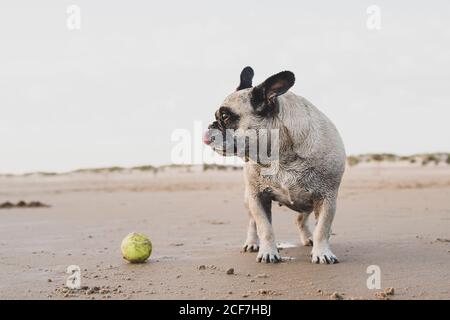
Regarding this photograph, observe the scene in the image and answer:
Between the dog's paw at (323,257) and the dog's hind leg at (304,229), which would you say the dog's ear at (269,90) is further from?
the dog's hind leg at (304,229)

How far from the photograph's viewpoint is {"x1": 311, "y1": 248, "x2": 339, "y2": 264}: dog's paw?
6234 mm

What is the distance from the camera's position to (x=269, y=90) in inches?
240

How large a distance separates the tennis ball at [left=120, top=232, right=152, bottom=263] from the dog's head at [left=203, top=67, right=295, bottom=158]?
4.88ft

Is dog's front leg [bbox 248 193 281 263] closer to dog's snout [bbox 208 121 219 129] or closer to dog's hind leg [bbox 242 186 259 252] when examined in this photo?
dog's hind leg [bbox 242 186 259 252]

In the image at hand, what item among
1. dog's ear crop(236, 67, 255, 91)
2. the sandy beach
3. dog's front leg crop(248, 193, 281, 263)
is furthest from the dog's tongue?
the sandy beach

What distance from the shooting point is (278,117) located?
244 inches

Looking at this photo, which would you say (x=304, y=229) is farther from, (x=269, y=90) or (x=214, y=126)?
(x=269, y=90)

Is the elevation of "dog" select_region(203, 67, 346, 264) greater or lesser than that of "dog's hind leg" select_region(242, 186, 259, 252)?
greater

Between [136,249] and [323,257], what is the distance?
6.84ft

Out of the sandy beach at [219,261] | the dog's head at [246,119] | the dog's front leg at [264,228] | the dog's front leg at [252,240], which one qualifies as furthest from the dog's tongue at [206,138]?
the dog's front leg at [252,240]
